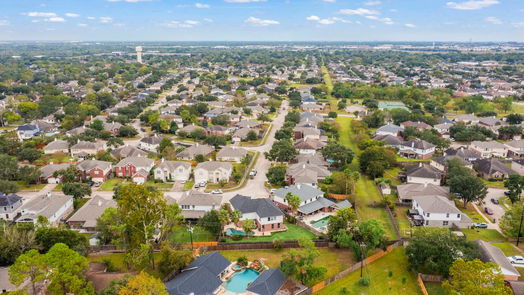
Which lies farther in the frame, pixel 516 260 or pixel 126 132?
pixel 126 132

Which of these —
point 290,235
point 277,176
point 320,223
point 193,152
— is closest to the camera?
point 290,235

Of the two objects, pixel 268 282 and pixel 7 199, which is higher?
pixel 7 199

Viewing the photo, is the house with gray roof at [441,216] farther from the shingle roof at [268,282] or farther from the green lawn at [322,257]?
the shingle roof at [268,282]

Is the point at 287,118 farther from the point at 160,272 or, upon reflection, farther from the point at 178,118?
the point at 160,272

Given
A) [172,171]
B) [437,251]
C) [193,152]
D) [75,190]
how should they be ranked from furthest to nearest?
[193,152], [172,171], [75,190], [437,251]

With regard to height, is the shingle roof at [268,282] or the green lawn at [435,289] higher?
the shingle roof at [268,282]

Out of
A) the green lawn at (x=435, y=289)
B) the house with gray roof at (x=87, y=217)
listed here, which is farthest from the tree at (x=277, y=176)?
the green lawn at (x=435, y=289)

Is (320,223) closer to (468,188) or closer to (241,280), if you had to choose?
(241,280)

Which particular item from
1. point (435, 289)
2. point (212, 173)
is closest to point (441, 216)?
point (435, 289)
